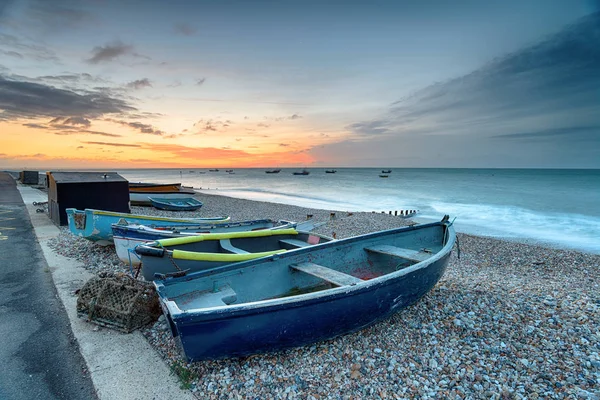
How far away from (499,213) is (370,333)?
26688 mm

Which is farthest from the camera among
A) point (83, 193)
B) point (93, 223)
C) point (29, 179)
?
point (29, 179)

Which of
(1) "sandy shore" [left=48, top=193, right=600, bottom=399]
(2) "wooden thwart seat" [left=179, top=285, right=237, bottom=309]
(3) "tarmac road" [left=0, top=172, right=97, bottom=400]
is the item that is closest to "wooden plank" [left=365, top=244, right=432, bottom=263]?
(1) "sandy shore" [left=48, top=193, right=600, bottom=399]

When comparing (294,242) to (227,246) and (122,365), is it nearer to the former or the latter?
(227,246)

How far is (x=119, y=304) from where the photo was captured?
484 centimetres

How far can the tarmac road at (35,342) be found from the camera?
352cm

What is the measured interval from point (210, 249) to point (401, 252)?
390 cm

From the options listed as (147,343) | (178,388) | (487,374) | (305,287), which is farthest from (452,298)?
(147,343)

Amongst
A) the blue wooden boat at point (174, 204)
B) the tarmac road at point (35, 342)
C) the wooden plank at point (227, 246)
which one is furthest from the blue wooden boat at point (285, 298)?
the blue wooden boat at point (174, 204)

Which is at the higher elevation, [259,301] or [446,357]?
[259,301]

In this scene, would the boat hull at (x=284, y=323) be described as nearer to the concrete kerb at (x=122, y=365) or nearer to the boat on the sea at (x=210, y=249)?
the concrete kerb at (x=122, y=365)

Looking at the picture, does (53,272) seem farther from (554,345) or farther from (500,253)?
(500,253)

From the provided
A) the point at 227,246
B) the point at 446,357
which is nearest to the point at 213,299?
the point at 227,246

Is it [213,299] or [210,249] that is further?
[210,249]

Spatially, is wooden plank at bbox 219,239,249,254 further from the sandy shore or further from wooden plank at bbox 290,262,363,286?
the sandy shore
